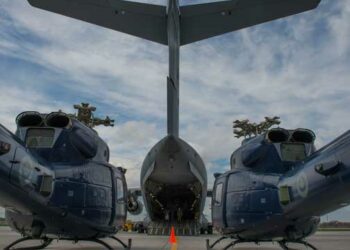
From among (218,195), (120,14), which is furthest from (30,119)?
(120,14)

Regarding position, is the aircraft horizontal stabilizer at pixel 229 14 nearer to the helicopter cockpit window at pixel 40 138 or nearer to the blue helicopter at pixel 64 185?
the blue helicopter at pixel 64 185

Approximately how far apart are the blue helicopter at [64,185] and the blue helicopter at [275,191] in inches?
A: 105

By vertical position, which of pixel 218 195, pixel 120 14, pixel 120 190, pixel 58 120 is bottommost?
pixel 218 195

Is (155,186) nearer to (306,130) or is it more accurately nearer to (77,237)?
(77,237)

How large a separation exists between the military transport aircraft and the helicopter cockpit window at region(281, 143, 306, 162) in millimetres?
2550

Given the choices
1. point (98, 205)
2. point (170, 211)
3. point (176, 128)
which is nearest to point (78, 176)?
point (98, 205)

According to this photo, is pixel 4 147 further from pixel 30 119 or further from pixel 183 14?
pixel 183 14

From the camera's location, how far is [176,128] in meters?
10.6

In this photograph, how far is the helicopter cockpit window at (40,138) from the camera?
28.4 feet

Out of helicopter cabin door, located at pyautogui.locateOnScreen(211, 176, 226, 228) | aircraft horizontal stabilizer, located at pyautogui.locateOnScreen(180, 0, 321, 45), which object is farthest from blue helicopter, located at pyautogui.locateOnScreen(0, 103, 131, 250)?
aircraft horizontal stabilizer, located at pyautogui.locateOnScreen(180, 0, 321, 45)

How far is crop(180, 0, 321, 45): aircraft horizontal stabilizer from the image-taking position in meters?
11.3

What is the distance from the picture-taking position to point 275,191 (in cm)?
818

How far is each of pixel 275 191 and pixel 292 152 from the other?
125 cm

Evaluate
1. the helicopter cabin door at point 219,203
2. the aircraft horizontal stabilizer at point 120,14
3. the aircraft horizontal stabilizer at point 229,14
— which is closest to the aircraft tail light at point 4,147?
the helicopter cabin door at point 219,203
